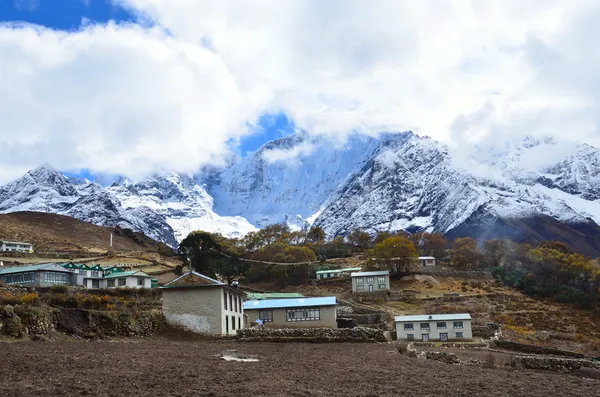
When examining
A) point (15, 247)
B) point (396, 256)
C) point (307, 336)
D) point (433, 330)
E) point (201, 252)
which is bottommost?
point (433, 330)

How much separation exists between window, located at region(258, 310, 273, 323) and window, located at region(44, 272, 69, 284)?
34.0 meters

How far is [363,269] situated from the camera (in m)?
103

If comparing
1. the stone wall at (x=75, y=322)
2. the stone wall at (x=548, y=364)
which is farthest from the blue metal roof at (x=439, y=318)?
the stone wall at (x=75, y=322)

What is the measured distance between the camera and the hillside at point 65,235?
133000mm

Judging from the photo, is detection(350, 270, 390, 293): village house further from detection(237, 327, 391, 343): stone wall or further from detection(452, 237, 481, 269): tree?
detection(237, 327, 391, 343): stone wall

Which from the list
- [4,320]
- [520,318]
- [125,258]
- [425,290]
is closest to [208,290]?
[4,320]

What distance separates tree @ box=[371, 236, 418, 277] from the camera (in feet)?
318

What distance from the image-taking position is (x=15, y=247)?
Answer: 114 meters

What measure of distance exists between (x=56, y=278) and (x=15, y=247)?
5187cm

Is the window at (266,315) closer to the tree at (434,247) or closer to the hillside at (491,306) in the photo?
the hillside at (491,306)

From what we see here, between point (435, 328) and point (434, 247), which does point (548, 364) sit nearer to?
point (435, 328)

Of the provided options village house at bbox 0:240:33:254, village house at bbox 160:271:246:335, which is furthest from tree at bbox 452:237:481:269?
village house at bbox 0:240:33:254

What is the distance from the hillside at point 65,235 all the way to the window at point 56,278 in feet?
171

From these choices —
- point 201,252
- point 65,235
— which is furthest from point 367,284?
point 65,235
